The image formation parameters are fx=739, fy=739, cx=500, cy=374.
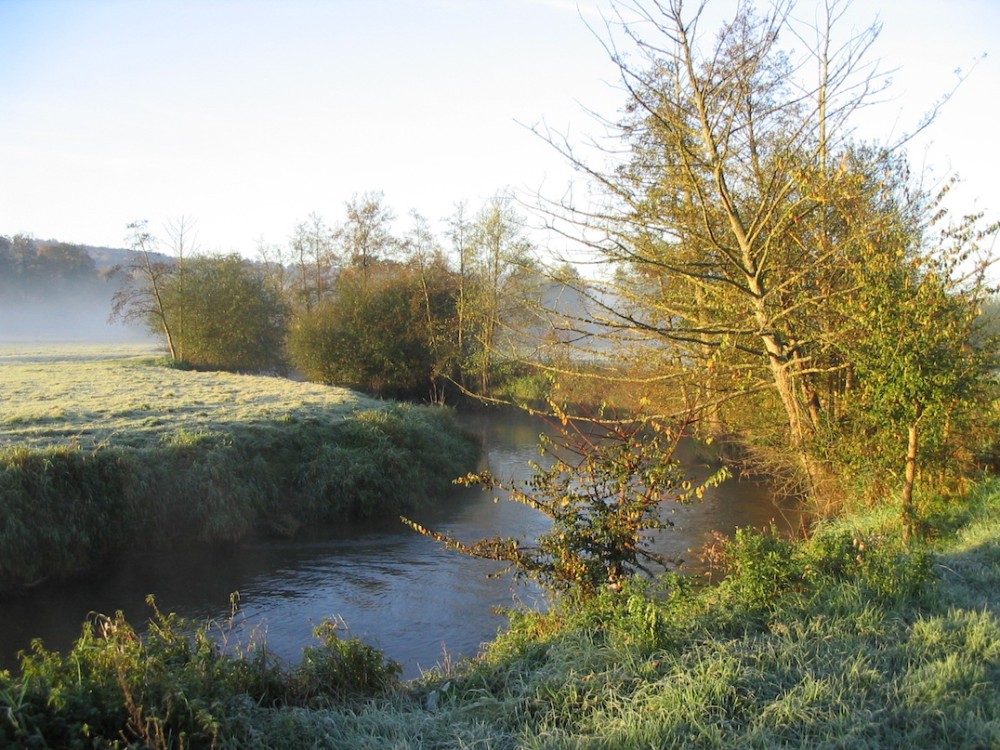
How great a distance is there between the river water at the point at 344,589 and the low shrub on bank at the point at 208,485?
19.3 inches

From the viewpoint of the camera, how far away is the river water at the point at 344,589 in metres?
8.18

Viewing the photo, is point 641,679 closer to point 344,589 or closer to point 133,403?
point 344,589

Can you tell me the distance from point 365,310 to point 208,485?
58.3 ft

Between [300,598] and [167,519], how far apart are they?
3465 mm

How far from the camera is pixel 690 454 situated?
1989 cm

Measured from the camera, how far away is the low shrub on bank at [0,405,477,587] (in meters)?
10.2

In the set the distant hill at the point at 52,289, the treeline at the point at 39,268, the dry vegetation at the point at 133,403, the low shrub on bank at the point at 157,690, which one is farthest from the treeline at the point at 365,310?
the treeline at the point at 39,268

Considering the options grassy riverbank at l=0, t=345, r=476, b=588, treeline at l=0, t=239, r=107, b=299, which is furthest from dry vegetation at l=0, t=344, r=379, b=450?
treeline at l=0, t=239, r=107, b=299

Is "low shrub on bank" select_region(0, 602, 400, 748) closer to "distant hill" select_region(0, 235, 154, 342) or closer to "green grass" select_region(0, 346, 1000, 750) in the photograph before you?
"green grass" select_region(0, 346, 1000, 750)

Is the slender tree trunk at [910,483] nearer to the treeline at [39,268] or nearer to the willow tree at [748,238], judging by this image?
the willow tree at [748,238]

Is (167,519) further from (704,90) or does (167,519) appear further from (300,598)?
(704,90)

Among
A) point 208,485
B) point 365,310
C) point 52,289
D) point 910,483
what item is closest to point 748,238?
point 910,483

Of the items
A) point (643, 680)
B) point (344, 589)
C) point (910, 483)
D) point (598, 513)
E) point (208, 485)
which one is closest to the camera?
point (643, 680)

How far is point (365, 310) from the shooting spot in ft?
96.8
